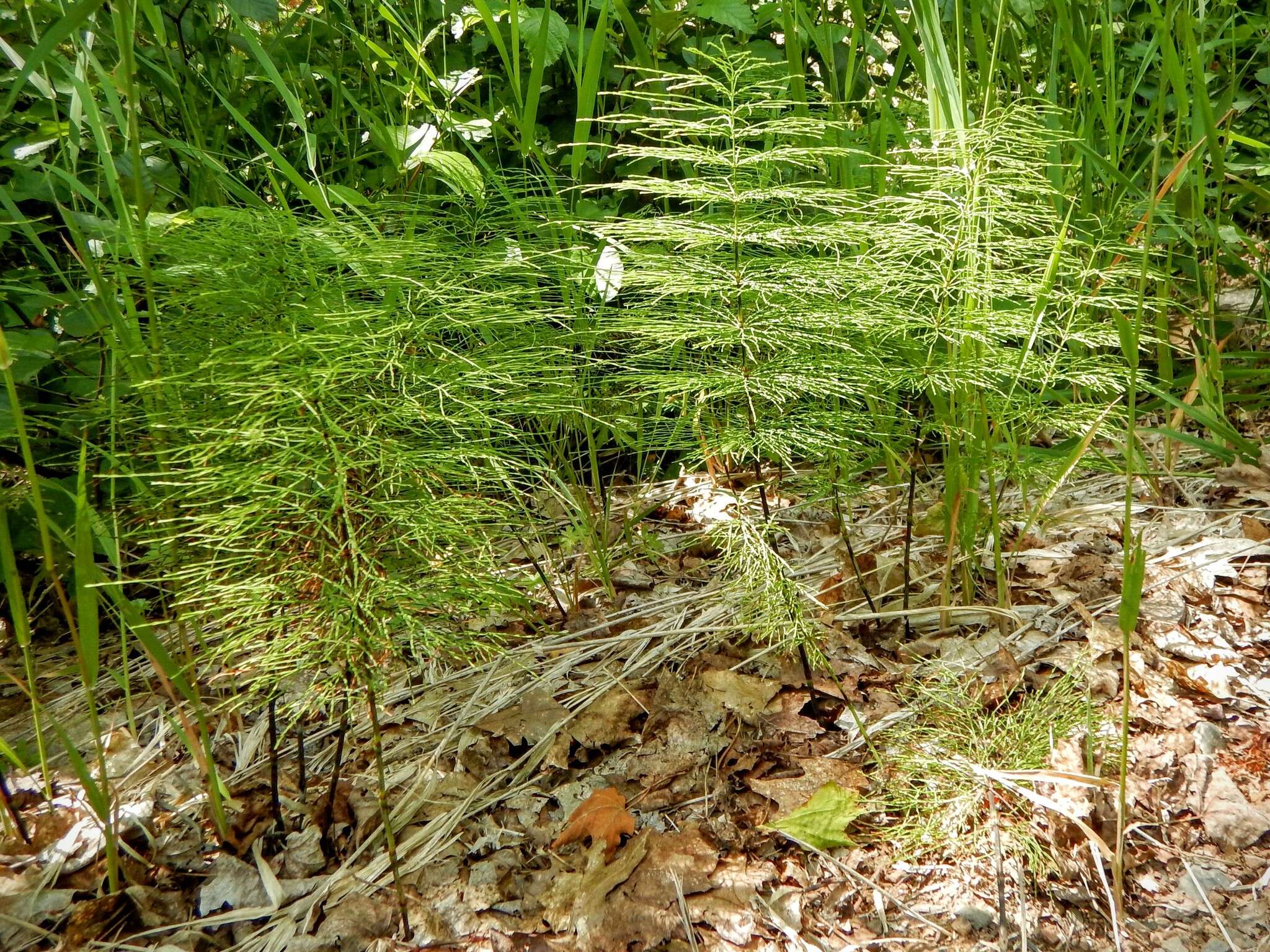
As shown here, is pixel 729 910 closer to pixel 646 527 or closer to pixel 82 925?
pixel 82 925

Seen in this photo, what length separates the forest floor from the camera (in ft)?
3.90

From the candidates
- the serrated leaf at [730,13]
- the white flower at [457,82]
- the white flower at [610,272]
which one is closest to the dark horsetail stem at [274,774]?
the white flower at [610,272]

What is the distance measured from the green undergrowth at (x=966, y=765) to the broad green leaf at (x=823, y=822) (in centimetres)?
5

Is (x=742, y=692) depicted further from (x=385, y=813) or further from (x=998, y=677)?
(x=385, y=813)

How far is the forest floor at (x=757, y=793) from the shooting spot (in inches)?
46.8

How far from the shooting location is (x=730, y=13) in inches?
79.8

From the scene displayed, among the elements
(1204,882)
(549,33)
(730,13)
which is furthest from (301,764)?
(730,13)

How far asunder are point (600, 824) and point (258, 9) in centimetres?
158

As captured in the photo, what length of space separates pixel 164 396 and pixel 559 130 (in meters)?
1.46

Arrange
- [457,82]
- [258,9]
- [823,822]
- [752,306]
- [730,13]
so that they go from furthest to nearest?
[730,13]
[457,82]
[258,9]
[752,306]
[823,822]

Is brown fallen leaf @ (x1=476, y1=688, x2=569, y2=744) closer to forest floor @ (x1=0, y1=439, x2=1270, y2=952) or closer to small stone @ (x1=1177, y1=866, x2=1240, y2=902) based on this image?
forest floor @ (x1=0, y1=439, x2=1270, y2=952)

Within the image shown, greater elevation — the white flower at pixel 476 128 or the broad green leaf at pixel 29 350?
the white flower at pixel 476 128

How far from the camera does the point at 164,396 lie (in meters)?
1.23

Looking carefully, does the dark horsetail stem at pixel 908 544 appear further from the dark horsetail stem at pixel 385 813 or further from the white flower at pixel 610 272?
the dark horsetail stem at pixel 385 813
